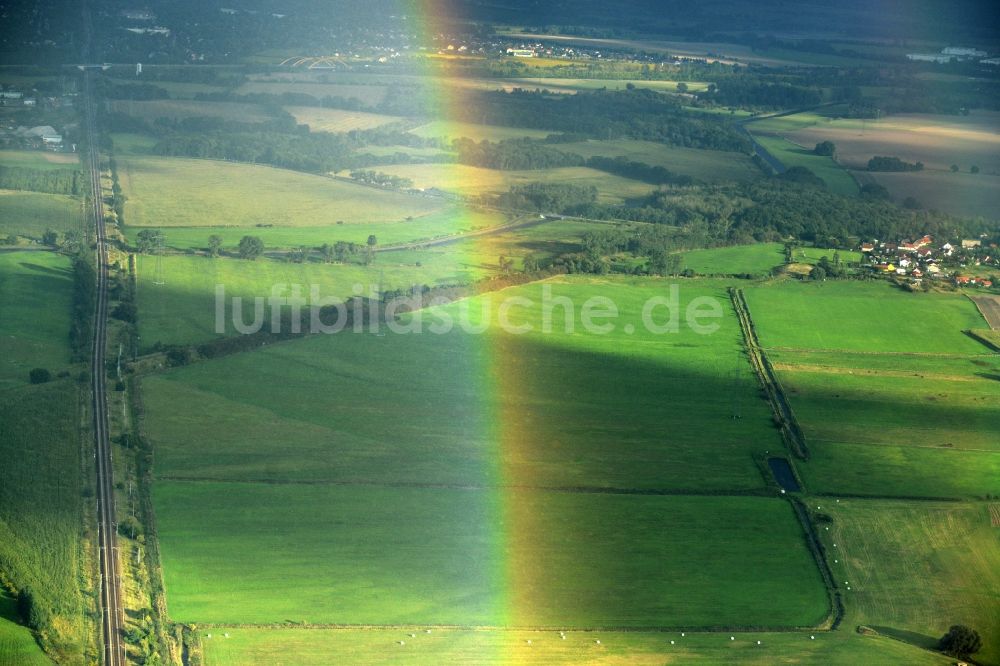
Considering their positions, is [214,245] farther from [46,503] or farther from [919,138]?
[919,138]

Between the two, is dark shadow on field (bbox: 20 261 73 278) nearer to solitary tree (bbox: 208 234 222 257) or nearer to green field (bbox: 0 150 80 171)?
solitary tree (bbox: 208 234 222 257)

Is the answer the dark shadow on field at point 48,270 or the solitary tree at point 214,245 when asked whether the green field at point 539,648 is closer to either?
the dark shadow on field at point 48,270

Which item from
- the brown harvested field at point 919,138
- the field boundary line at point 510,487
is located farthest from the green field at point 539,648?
the brown harvested field at point 919,138

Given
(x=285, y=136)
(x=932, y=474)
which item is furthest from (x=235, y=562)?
(x=285, y=136)

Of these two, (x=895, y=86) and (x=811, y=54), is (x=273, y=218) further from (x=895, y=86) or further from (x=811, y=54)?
(x=811, y=54)

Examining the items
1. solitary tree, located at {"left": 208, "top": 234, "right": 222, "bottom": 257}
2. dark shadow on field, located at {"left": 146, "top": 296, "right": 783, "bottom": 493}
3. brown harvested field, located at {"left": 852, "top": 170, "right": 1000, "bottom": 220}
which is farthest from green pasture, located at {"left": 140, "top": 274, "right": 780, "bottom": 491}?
brown harvested field, located at {"left": 852, "top": 170, "right": 1000, "bottom": 220}

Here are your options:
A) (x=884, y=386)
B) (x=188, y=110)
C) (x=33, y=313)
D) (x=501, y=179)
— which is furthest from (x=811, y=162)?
(x=33, y=313)
